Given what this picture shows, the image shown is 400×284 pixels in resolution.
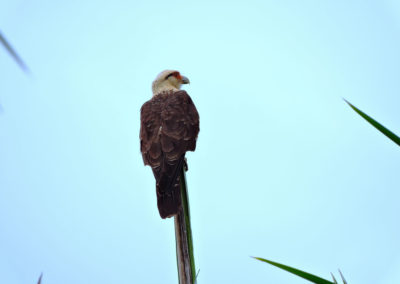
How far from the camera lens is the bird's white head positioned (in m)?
6.04

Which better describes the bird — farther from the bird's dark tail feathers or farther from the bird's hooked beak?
the bird's hooked beak

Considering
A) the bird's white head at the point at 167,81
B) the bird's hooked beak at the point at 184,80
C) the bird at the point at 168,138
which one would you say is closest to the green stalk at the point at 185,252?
the bird at the point at 168,138

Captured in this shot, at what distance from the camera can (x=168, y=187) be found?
361 centimetres

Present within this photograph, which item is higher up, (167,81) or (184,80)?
(184,80)

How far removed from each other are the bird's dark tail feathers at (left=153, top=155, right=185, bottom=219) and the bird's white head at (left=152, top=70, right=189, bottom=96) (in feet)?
6.79

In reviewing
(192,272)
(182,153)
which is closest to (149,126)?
(182,153)

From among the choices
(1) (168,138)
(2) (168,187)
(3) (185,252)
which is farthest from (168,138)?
(3) (185,252)

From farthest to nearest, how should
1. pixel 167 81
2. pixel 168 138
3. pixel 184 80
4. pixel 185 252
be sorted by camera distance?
pixel 184 80, pixel 167 81, pixel 168 138, pixel 185 252

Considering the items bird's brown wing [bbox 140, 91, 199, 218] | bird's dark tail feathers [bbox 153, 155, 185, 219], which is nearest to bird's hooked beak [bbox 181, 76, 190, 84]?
bird's brown wing [bbox 140, 91, 199, 218]

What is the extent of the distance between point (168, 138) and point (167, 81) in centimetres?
197

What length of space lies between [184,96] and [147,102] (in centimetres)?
44

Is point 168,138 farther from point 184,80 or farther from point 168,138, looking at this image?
point 184,80

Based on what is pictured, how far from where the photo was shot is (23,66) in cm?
192

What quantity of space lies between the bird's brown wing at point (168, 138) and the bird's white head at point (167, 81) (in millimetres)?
638
